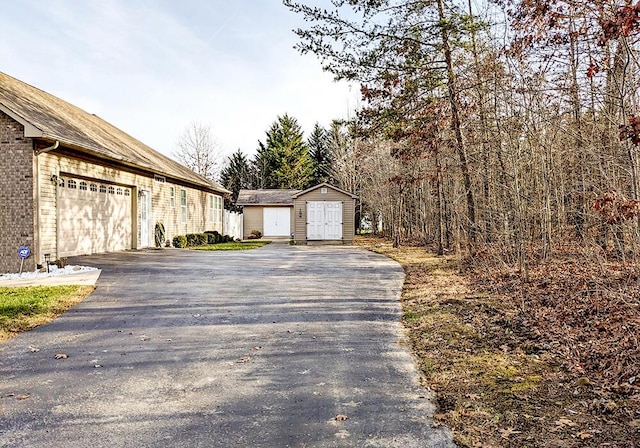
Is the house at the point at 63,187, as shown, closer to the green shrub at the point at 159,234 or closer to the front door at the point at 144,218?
the front door at the point at 144,218

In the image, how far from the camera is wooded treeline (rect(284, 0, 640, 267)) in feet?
21.2

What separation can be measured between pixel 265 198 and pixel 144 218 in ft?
53.4

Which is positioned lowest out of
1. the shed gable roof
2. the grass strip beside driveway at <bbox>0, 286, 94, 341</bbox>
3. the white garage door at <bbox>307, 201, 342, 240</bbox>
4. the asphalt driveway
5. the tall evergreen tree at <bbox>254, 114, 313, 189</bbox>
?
the asphalt driveway

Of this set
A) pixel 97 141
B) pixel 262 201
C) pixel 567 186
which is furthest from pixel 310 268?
pixel 262 201

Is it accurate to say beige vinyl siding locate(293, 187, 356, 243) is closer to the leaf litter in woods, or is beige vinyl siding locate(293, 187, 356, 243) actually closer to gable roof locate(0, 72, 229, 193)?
gable roof locate(0, 72, 229, 193)

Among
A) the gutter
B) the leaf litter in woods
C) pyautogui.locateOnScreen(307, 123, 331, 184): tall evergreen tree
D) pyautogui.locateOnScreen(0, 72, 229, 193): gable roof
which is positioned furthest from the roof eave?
pyautogui.locateOnScreen(307, 123, 331, 184): tall evergreen tree

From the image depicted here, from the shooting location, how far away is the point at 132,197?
1709cm

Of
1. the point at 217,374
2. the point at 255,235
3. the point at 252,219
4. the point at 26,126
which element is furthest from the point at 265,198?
the point at 217,374

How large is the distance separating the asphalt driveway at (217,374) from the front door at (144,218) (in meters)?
8.91

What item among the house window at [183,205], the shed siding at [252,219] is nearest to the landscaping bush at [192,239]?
the house window at [183,205]

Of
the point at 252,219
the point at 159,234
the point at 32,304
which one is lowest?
the point at 32,304

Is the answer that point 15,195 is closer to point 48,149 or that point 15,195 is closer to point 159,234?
point 48,149

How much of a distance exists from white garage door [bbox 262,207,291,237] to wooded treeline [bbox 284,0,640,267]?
56.3 ft

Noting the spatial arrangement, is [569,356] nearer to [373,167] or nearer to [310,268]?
[310,268]
